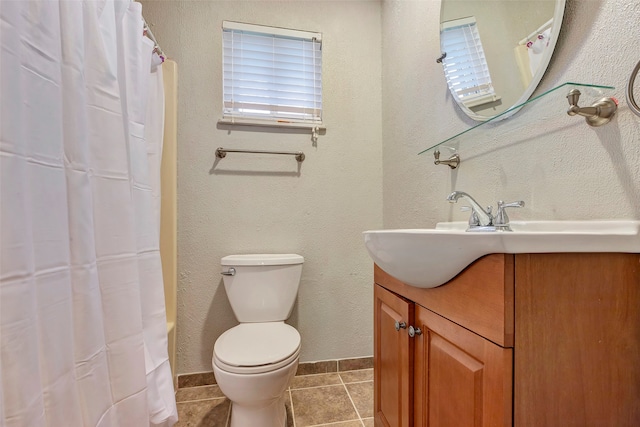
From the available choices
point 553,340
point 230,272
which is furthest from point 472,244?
point 230,272

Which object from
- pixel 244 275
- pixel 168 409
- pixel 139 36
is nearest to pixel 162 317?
pixel 168 409

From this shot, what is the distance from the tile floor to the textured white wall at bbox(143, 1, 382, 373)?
0.13m

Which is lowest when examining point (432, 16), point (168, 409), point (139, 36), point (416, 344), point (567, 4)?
point (168, 409)

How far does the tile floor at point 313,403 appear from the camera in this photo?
1.27 meters

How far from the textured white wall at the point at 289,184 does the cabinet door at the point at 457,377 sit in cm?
99

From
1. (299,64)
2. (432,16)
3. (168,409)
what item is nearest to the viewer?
(168,409)

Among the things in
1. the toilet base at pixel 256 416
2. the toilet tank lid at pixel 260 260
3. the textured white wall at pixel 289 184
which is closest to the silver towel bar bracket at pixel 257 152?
the textured white wall at pixel 289 184

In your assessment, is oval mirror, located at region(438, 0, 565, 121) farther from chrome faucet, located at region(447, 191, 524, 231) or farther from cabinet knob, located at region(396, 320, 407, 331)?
cabinet knob, located at region(396, 320, 407, 331)

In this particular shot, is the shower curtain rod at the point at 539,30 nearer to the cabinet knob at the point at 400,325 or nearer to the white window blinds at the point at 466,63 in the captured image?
the white window blinds at the point at 466,63

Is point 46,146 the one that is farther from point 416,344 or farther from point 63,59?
point 416,344

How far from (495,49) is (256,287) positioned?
1.40 m

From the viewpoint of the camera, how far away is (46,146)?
0.60 metres

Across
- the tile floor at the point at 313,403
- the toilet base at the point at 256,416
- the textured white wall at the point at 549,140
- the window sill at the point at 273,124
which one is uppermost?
the window sill at the point at 273,124

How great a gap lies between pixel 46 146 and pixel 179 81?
1.17m
